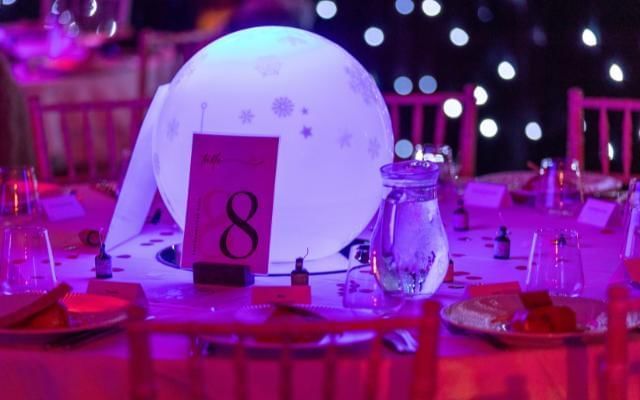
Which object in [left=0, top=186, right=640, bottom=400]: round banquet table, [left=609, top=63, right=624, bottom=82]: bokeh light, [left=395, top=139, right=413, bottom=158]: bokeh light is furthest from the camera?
[left=395, top=139, right=413, bottom=158]: bokeh light

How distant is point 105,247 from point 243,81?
1.77 feet

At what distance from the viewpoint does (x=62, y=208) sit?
2.79 meters

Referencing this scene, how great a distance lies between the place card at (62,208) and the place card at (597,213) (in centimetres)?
122

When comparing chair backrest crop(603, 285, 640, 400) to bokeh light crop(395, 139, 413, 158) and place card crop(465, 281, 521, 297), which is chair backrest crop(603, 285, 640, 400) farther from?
bokeh light crop(395, 139, 413, 158)

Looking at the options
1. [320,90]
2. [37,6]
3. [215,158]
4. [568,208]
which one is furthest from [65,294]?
[37,6]

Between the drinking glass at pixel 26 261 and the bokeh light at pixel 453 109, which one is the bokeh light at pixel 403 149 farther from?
the drinking glass at pixel 26 261

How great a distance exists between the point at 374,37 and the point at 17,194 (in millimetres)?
2533

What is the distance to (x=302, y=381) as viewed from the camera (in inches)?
63.7

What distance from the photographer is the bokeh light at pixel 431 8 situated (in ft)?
15.7

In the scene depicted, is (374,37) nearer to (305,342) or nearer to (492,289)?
(492,289)

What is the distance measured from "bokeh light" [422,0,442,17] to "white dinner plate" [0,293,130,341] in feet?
10.2

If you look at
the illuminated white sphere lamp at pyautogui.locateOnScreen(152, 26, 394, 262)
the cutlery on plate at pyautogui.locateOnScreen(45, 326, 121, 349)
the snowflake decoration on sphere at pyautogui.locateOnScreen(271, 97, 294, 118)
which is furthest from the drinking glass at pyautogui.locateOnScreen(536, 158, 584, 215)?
the cutlery on plate at pyautogui.locateOnScreen(45, 326, 121, 349)

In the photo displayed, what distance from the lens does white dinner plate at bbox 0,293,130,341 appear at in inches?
68.3

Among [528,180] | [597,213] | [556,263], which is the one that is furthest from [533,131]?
[556,263]
